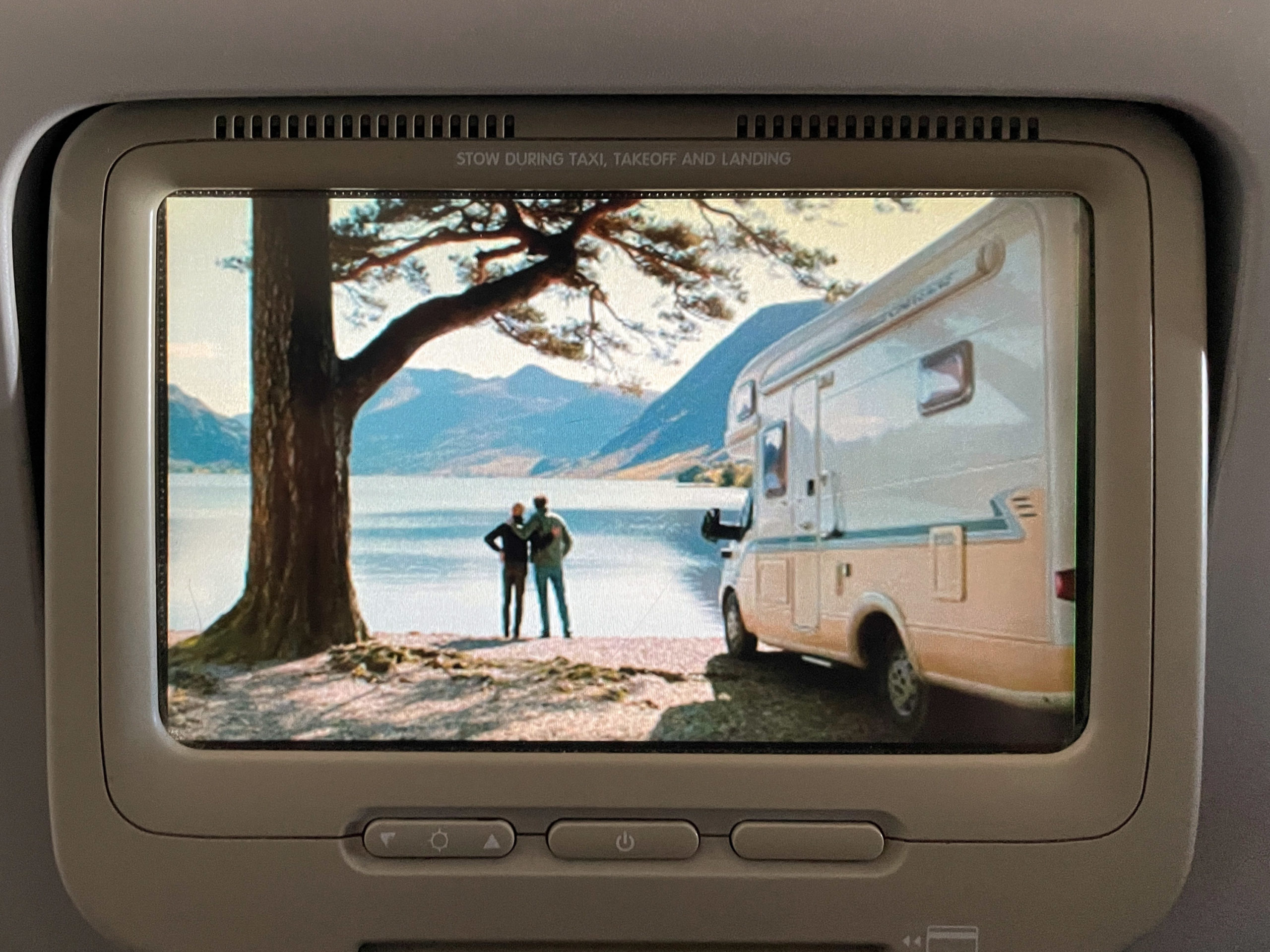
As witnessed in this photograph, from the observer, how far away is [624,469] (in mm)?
1000

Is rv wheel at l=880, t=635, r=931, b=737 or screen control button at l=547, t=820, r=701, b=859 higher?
rv wheel at l=880, t=635, r=931, b=737

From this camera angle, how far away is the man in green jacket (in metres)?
1.00

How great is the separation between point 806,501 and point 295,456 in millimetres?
538

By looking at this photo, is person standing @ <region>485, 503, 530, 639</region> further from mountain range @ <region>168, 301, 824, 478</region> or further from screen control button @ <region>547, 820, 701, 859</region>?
screen control button @ <region>547, 820, 701, 859</region>

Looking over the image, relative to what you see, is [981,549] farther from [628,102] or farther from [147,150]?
[147,150]

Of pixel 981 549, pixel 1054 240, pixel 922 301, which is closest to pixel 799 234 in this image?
pixel 922 301

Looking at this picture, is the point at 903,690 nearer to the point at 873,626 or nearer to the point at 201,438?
the point at 873,626

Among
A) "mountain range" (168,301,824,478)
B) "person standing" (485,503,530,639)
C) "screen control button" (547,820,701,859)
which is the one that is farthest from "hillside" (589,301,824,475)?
"screen control button" (547,820,701,859)

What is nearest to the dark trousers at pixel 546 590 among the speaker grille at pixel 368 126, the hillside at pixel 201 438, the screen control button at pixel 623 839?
the screen control button at pixel 623 839

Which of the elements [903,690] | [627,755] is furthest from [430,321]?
[903,690]

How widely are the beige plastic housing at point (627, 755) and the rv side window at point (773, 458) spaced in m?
0.25

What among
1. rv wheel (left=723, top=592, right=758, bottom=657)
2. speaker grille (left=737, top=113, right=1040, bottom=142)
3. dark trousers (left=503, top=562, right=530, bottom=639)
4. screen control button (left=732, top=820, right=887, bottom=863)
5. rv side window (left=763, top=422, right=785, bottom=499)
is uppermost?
speaker grille (left=737, top=113, right=1040, bottom=142)

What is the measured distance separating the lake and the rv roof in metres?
0.14

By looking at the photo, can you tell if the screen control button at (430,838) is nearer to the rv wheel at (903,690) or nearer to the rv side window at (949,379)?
the rv wheel at (903,690)
